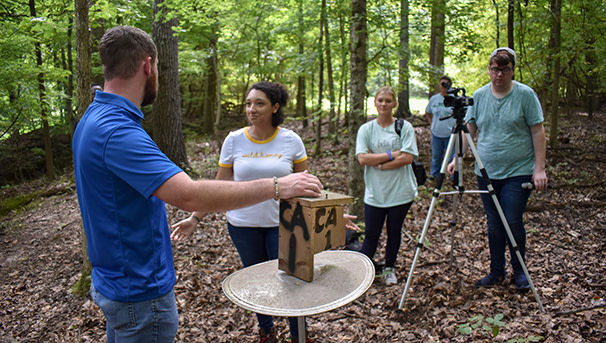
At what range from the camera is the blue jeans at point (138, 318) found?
162 centimetres

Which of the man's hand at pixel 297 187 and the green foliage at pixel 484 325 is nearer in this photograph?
the man's hand at pixel 297 187

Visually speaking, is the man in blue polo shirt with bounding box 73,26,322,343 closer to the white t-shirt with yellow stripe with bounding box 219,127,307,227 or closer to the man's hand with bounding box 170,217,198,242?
the man's hand with bounding box 170,217,198,242

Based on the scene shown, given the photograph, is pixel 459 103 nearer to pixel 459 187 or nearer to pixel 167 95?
pixel 459 187

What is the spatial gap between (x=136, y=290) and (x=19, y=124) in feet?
35.0

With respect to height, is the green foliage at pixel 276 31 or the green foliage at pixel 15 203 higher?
the green foliage at pixel 276 31

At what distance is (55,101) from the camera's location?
31.5 ft

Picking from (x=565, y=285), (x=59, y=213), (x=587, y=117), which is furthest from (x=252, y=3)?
(x=587, y=117)

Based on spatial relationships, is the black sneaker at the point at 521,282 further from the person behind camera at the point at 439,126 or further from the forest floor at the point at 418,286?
the person behind camera at the point at 439,126

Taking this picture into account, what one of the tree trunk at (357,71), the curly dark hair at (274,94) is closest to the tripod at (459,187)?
the curly dark hair at (274,94)

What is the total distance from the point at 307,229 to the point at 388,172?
249cm

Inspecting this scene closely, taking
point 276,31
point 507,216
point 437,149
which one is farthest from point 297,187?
point 276,31

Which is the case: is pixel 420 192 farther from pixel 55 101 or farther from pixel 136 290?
pixel 55 101

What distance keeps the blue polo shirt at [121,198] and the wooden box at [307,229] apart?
597 millimetres

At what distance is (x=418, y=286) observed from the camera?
165 inches
